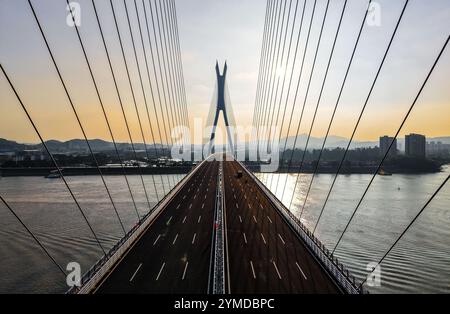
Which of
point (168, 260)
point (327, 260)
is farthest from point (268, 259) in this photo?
point (168, 260)

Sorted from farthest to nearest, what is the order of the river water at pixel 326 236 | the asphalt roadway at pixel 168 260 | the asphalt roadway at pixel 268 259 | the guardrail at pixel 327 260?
the river water at pixel 326 236, the asphalt roadway at pixel 168 260, the asphalt roadway at pixel 268 259, the guardrail at pixel 327 260

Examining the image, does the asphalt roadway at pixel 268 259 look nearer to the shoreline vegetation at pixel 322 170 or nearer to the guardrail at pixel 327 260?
the guardrail at pixel 327 260

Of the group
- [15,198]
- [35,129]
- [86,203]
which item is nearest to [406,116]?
[35,129]

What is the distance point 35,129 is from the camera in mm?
10758

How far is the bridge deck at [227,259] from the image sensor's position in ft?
46.1

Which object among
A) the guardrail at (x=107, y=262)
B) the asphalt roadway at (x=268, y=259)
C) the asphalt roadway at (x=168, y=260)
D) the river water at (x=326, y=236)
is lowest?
the river water at (x=326, y=236)

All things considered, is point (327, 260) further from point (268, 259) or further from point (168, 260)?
point (168, 260)

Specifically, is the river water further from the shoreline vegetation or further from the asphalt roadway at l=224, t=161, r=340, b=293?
the shoreline vegetation

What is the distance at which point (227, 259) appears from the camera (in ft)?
57.7

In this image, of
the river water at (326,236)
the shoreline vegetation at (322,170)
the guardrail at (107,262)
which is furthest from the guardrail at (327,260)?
the shoreline vegetation at (322,170)

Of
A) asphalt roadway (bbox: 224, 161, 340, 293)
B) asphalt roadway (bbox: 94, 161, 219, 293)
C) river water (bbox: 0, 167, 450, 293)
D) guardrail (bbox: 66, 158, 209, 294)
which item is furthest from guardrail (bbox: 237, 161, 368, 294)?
→ guardrail (bbox: 66, 158, 209, 294)
